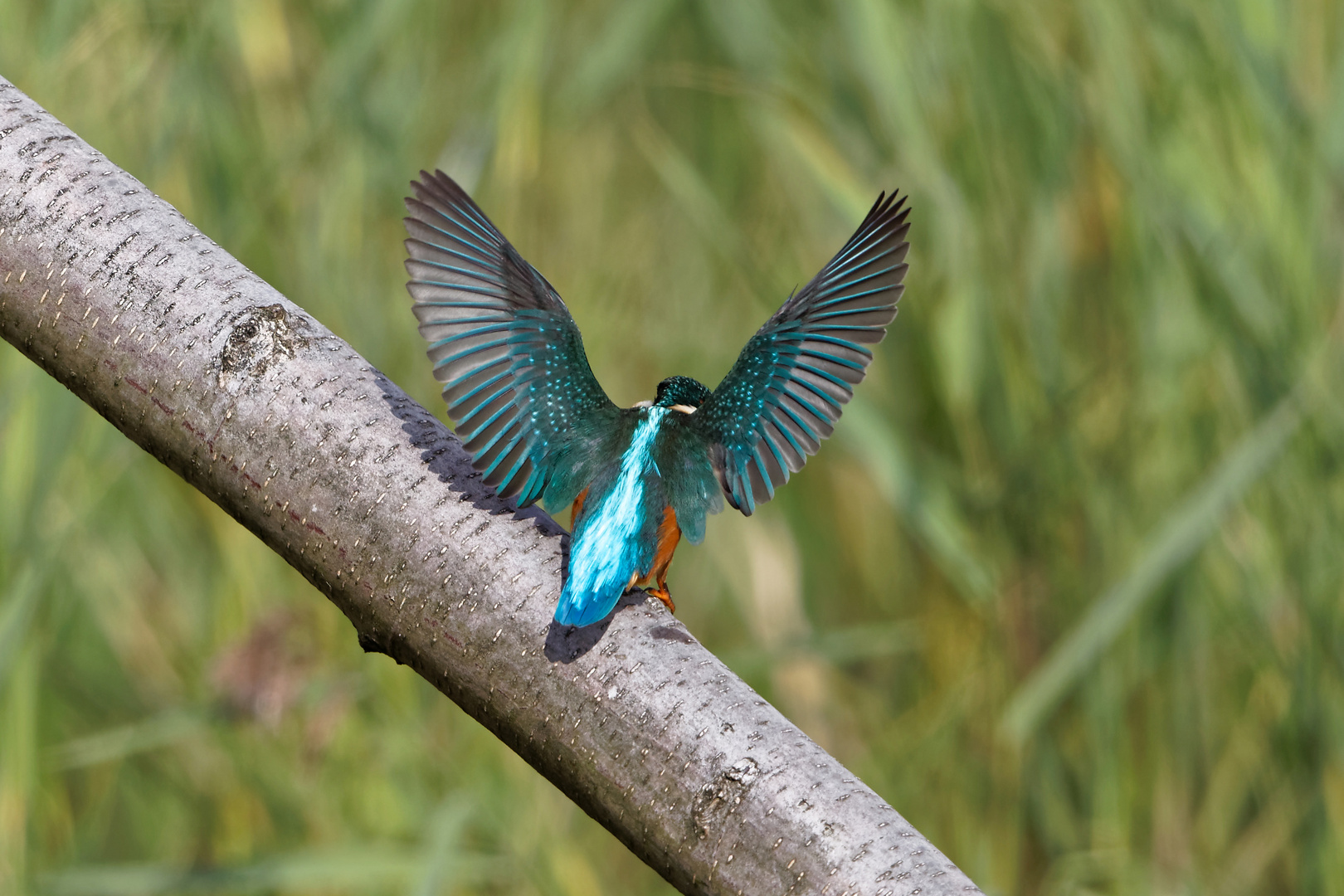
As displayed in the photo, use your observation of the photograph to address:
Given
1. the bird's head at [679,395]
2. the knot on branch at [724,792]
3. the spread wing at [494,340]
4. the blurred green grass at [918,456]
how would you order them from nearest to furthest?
the knot on branch at [724,792], the spread wing at [494,340], the bird's head at [679,395], the blurred green grass at [918,456]

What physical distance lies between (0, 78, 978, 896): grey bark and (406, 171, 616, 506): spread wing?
9cm

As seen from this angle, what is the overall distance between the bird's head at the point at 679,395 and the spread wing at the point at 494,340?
0.06 meters

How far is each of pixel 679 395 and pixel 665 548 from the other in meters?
0.15

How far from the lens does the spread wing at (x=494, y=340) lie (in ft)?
2.66

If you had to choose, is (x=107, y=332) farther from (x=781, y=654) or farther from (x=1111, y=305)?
(x=1111, y=305)

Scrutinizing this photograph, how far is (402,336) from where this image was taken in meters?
1.65

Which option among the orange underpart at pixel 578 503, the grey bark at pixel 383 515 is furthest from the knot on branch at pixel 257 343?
the orange underpart at pixel 578 503

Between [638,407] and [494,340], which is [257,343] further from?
[638,407]

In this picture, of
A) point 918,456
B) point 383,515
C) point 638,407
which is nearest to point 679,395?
point 638,407

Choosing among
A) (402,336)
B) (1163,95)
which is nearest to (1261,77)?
(1163,95)

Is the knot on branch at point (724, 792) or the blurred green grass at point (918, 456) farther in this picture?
the blurred green grass at point (918, 456)

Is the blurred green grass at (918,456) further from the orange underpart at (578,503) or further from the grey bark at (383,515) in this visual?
the grey bark at (383,515)

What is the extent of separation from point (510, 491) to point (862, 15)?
3.16 ft

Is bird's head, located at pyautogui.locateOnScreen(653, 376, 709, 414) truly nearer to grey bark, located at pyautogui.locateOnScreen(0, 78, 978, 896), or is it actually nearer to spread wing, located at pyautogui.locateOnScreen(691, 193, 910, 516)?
spread wing, located at pyautogui.locateOnScreen(691, 193, 910, 516)
